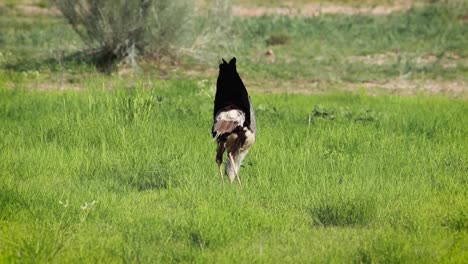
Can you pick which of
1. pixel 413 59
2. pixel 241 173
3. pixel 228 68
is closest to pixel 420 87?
pixel 413 59

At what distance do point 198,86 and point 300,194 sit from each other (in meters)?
5.43

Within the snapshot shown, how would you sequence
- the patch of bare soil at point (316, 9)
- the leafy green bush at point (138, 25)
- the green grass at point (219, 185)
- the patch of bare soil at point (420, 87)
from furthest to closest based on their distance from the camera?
the patch of bare soil at point (316, 9) < the leafy green bush at point (138, 25) < the patch of bare soil at point (420, 87) < the green grass at point (219, 185)

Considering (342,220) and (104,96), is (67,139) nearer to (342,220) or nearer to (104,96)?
(104,96)

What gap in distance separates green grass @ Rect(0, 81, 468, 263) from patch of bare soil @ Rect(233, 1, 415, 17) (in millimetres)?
11775

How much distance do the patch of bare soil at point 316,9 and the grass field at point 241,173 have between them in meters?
8.19

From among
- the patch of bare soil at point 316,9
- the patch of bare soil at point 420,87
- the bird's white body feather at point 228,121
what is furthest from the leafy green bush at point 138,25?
the bird's white body feather at point 228,121

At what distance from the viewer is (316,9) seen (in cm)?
2323

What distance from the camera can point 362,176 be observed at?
7.32 metres

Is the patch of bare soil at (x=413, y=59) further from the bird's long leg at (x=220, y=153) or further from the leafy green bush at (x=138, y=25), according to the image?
the bird's long leg at (x=220, y=153)

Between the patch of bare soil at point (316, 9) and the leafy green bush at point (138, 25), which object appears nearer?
the leafy green bush at point (138, 25)

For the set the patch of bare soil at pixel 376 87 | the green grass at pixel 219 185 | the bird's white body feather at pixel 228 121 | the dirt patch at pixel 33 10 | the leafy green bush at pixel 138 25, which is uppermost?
the bird's white body feather at pixel 228 121

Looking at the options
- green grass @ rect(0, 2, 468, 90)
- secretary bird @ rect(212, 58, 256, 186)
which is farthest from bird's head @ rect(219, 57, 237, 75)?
green grass @ rect(0, 2, 468, 90)

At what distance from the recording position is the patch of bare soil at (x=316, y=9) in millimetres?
22438

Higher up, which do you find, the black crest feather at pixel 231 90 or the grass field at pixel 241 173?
the black crest feather at pixel 231 90
